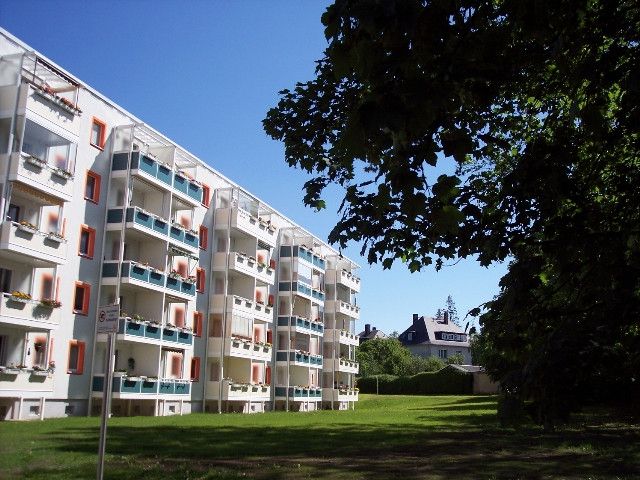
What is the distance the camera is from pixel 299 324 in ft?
179

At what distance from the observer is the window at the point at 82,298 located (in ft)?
106

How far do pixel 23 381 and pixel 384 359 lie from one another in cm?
8855

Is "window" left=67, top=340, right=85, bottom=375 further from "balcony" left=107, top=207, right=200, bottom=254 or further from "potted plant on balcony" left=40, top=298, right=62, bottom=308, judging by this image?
"balcony" left=107, top=207, right=200, bottom=254

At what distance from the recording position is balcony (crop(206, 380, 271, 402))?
4331 cm

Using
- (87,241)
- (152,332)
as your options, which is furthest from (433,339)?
(87,241)

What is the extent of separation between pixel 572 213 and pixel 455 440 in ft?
43.9

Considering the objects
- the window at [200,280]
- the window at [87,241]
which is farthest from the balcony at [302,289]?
the window at [87,241]

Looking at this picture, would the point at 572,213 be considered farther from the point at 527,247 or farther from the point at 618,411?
the point at 618,411

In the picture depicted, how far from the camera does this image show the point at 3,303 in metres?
26.1

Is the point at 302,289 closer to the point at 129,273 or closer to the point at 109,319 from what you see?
the point at 129,273

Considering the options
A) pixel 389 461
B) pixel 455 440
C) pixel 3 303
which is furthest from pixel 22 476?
pixel 3 303

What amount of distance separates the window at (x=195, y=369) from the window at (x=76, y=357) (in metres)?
11.0

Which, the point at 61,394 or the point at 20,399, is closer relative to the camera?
the point at 20,399

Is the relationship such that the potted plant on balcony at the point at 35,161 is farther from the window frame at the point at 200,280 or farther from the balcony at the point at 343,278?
the balcony at the point at 343,278
